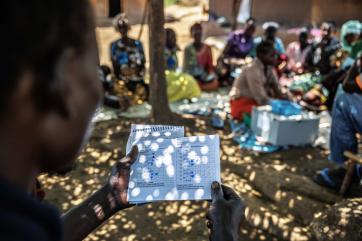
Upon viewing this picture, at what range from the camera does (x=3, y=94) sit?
0.61 meters

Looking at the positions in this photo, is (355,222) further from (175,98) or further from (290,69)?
(290,69)

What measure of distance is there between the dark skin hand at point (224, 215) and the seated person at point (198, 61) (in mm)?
6380

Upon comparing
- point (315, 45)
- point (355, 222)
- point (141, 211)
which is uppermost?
point (315, 45)

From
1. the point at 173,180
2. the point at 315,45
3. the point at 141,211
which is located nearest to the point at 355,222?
the point at 141,211

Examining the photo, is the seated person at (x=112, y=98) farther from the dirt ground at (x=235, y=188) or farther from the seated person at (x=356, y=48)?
the seated person at (x=356, y=48)

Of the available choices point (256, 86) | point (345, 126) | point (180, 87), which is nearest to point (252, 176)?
point (345, 126)

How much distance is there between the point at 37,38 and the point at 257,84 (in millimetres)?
5379

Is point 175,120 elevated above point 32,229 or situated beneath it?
situated beneath

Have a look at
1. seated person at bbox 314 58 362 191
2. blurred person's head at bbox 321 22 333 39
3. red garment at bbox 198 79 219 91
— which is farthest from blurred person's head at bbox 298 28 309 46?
seated person at bbox 314 58 362 191

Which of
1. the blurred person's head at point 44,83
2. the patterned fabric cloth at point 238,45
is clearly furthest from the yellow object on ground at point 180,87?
the blurred person's head at point 44,83

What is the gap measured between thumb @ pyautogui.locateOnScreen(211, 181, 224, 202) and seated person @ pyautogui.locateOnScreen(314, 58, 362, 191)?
120 inches

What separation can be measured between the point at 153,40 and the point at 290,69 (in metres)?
3.87

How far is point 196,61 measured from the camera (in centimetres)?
804

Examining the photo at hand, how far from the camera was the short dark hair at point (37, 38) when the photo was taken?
592 mm
